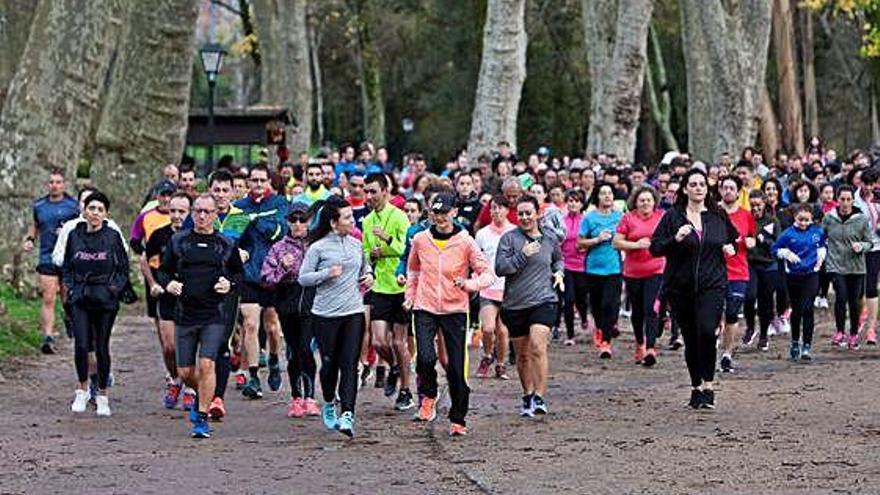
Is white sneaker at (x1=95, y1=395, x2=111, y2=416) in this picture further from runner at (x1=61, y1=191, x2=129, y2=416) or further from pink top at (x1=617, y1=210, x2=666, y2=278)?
pink top at (x1=617, y1=210, x2=666, y2=278)

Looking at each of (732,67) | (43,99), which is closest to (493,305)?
(43,99)

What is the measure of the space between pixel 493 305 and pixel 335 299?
3387 mm

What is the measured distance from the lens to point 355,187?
58.0 ft

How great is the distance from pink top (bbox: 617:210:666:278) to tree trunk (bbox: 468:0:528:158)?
1483cm

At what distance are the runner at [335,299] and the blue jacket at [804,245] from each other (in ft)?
22.9

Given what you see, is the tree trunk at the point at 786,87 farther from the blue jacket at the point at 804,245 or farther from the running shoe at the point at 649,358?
the running shoe at the point at 649,358

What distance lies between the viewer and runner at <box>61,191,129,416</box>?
15602mm

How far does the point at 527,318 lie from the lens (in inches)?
594

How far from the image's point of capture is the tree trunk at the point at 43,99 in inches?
918

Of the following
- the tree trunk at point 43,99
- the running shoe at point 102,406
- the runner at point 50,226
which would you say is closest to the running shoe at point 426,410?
the running shoe at point 102,406

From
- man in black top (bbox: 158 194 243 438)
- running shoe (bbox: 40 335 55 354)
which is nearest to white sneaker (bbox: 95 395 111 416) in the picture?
man in black top (bbox: 158 194 243 438)

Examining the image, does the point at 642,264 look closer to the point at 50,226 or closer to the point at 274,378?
the point at 274,378

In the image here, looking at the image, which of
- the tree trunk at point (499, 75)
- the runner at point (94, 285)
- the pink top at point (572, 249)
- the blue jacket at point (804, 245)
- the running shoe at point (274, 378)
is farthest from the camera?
the tree trunk at point (499, 75)

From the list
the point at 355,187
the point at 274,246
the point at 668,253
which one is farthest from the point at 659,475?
the point at 355,187
